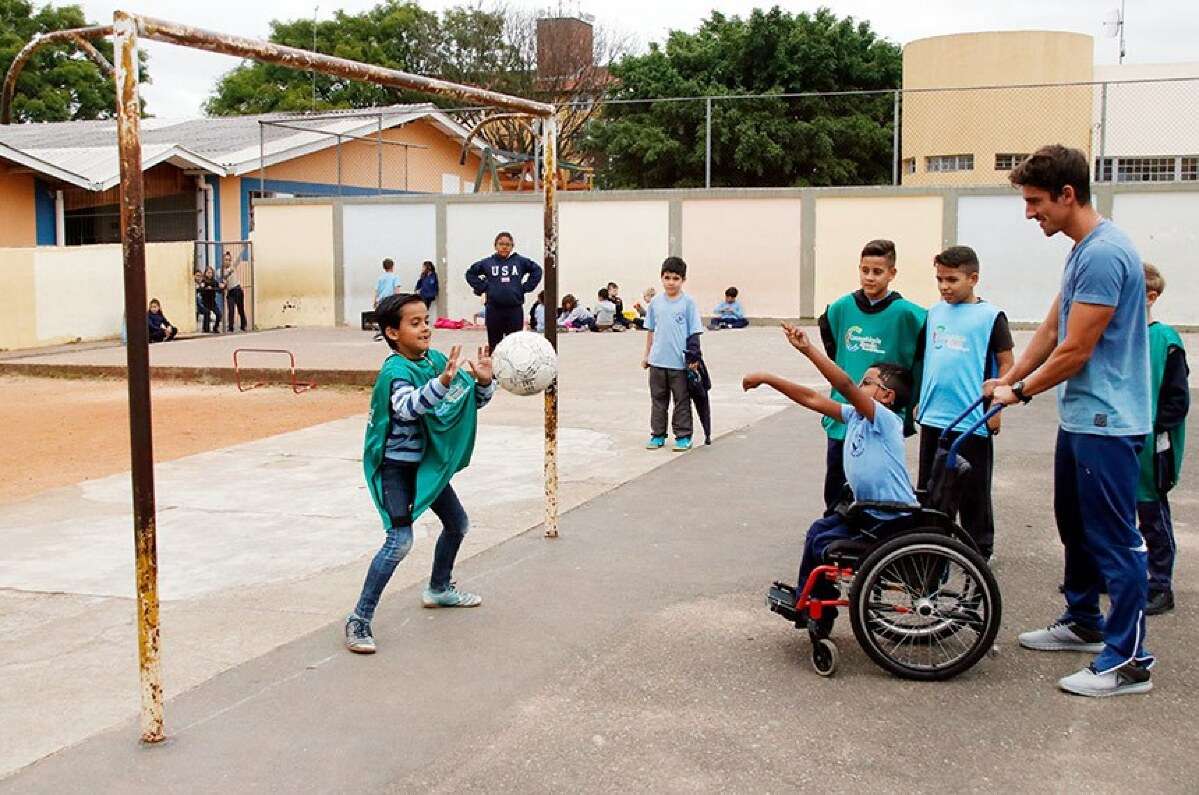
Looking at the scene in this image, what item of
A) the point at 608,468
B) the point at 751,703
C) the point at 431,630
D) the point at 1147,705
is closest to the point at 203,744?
the point at 431,630

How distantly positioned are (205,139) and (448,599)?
3114 centimetres

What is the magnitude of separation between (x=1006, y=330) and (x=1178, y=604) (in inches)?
61.6

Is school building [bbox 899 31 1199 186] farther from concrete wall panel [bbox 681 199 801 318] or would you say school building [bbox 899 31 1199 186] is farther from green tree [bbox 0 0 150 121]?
green tree [bbox 0 0 150 121]

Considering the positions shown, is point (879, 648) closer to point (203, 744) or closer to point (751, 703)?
point (751, 703)

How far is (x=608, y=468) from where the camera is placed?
33.0ft

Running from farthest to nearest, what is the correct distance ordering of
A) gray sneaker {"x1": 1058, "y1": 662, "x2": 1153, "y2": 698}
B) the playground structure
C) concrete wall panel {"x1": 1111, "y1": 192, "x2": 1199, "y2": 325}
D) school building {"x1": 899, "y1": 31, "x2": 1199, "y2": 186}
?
school building {"x1": 899, "y1": 31, "x2": 1199, "y2": 186} → concrete wall panel {"x1": 1111, "y1": 192, "x2": 1199, "y2": 325} → gray sneaker {"x1": 1058, "y1": 662, "x2": 1153, "y2": 698} → the playground structure

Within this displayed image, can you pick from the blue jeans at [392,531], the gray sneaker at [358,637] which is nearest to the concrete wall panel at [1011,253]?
the blue jeans at [392,531]

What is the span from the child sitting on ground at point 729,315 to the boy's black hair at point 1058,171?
20.2 meters

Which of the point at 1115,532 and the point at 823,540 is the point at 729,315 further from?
the point at 1115,532

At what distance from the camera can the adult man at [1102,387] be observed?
471cm

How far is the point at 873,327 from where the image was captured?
6.61 metres

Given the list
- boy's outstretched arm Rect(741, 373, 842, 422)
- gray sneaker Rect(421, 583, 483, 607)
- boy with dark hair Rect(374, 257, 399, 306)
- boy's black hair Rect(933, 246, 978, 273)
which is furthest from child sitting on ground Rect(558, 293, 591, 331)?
boy's outstretched arm Rect(741, 373, 842, 422)

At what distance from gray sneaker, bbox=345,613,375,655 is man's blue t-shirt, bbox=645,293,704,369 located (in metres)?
5.57

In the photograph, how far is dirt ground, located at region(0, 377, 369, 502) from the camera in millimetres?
11195
